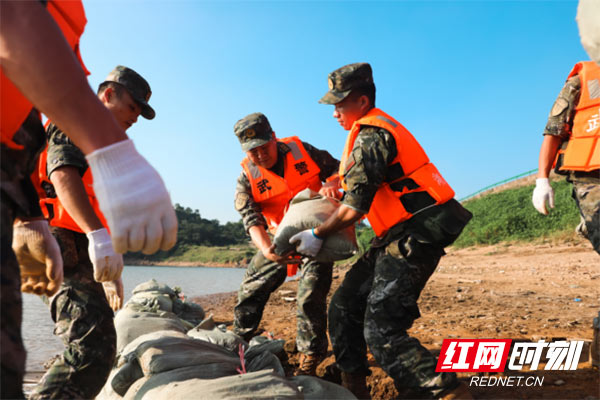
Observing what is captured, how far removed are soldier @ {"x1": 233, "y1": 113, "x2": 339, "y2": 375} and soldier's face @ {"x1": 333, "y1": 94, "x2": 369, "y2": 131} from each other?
561mm

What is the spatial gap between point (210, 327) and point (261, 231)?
2.74 ft

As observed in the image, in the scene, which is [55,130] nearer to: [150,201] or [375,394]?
[150,201]

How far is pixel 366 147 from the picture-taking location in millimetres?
2311

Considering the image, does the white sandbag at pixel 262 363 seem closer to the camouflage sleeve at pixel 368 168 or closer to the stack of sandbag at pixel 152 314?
the stack of sandbag at pixel 152 314

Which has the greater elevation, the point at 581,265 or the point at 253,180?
the point at 253,180

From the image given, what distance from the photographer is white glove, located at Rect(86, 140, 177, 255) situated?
896 millimetres

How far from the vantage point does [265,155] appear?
355 cm

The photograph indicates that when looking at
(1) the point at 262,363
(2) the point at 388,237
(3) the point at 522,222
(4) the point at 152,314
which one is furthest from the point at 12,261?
(3) the point at 522,222

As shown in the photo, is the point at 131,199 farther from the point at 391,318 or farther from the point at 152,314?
the point at 152,314

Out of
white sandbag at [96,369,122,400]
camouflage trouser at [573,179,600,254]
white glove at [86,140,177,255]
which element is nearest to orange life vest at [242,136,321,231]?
white sandbag at [96,369,122,400]

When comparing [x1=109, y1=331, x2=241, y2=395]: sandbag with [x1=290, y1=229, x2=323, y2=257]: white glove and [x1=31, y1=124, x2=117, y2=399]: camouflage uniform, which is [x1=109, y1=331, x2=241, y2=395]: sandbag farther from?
[x1=290, y1=229, x2=323, y2=257]: white glove

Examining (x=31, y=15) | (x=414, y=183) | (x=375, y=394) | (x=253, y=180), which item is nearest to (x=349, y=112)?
(x=414, y=183)

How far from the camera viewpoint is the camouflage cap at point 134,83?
2.41m

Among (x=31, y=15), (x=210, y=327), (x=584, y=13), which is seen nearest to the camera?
(x=31, y=15)
